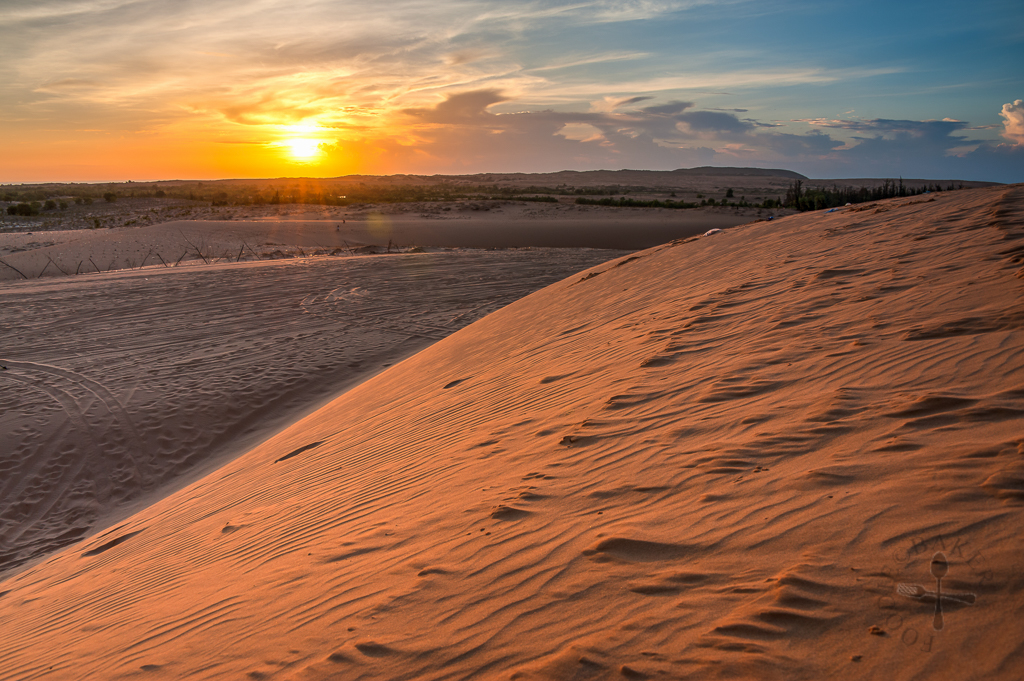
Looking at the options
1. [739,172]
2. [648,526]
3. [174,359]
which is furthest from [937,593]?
→ [739,172]

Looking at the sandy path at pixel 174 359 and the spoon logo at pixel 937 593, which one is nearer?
the spoon logo at pixel 937 593

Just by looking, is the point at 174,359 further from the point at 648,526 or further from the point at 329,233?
the point at 329,233

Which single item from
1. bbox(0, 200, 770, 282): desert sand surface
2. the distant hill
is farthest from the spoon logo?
the distant hill

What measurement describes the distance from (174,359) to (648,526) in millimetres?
10066

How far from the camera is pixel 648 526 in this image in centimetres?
274

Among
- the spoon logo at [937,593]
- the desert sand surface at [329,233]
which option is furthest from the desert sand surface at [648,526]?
the desert sand surface at [329,233]

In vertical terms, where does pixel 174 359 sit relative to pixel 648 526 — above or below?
below

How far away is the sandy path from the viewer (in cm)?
738

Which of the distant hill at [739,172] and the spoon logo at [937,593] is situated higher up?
the distant hill at [739,172]

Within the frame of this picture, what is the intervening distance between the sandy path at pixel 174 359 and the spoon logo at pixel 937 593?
6926 mm

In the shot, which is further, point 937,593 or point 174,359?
point 174,359

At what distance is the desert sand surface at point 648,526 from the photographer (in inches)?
80.1

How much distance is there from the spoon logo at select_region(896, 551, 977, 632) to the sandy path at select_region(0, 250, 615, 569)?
6.93 m

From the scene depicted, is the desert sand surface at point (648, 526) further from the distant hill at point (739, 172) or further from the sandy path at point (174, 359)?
the distant hill at point (739, 172)
